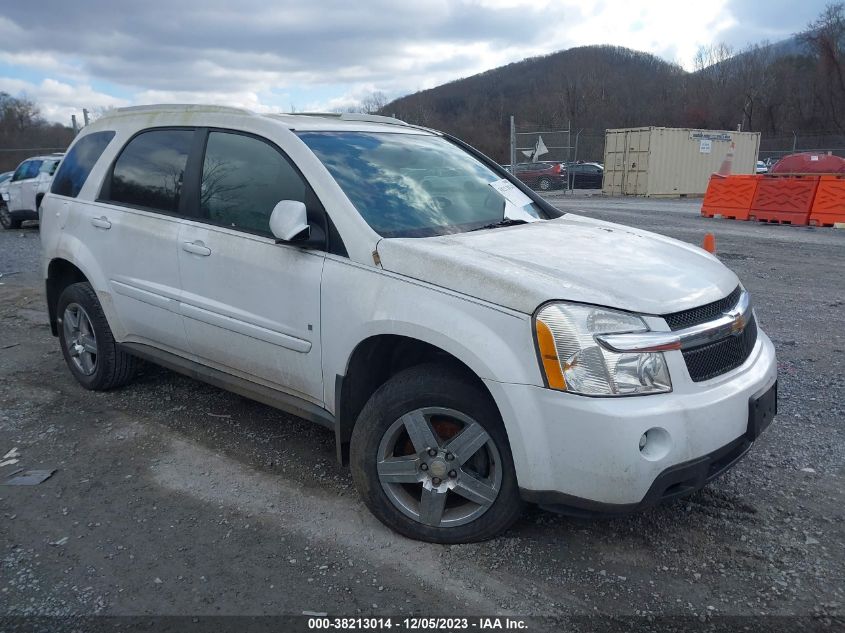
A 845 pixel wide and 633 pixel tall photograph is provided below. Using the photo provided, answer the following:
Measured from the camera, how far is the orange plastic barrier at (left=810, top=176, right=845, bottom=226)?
46.8 ft

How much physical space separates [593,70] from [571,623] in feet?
366

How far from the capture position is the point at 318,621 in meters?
2.57

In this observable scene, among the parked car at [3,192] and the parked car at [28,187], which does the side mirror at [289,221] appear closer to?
the parked car at [28,187]

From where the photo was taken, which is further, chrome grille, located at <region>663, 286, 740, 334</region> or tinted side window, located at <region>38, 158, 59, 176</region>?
tinted side window, located at <region>38, 158, 59, 176</region>

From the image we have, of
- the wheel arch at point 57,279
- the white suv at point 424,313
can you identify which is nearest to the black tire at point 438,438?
the white suv at point 424,313

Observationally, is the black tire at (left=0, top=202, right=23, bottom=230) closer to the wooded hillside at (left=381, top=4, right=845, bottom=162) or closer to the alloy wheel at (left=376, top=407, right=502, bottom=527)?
the alloy wheel at (left=376, top=407, right=502, bottom=527)

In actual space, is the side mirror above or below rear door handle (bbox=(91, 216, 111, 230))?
above

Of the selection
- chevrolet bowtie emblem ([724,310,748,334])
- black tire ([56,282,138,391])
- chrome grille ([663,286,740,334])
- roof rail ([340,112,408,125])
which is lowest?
black tire ([56,282,138,391])

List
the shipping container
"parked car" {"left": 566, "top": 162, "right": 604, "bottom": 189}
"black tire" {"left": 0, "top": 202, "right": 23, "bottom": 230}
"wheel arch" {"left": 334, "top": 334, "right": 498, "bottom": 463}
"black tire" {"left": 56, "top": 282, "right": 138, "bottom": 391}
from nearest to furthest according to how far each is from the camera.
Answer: "wheel arch" {"left": 334, "top": 334, "right": 498, "bottom": 463} < "black tire" {"left": 56, "top": 282, "right": 138, "bottom": 391} < "black tire" {"left": 0, "top": 202, "right": 23, "bottom": 230} < the shipping container < "parked car" {"left": 566, "top": 162, "right": 604, "bottom": 189}

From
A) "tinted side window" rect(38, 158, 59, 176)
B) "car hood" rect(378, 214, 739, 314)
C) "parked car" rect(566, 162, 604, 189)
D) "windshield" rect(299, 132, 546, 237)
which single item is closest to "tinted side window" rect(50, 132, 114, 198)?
"windshield" rect(299, 132, 546, 237)

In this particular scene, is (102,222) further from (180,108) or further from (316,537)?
(316,537)

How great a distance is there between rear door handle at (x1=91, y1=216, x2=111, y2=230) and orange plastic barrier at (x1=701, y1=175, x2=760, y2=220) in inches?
596

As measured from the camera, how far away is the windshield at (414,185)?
3.37 m

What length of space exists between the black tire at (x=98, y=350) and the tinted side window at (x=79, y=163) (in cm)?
71
